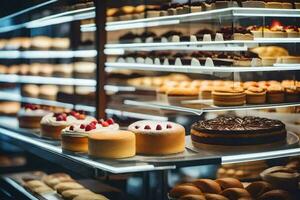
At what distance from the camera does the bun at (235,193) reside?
3334 mm

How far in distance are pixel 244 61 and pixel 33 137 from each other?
1889 mm

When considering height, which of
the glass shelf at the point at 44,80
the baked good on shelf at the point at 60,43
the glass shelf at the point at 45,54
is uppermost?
the baked good on shelf at the point at 60,43

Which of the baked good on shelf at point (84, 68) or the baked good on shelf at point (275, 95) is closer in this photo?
the baked good on shelf at point (275, 95)

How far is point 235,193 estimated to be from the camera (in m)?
3.35

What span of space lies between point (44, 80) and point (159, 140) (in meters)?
4.60

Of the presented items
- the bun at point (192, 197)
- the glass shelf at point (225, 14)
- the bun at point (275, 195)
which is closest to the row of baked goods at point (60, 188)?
the bun at point (192, 197)

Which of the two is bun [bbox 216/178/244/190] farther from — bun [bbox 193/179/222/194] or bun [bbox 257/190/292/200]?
bun [bbox 257/190/292/200]

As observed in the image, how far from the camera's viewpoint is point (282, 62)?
486cm

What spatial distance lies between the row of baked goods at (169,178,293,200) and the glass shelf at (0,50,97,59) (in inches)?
140

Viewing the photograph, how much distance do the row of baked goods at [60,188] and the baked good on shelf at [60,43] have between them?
336cm

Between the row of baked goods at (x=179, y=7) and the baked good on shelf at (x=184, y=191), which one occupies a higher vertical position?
the row of baked goods at (x=179, y=7)

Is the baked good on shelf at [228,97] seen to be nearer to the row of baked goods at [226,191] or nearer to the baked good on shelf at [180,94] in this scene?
the baked good on shelf at [180,94]

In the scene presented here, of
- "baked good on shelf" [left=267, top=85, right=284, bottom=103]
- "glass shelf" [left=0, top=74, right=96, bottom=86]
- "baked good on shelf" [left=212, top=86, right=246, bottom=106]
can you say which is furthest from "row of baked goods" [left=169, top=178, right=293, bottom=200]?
"glass shelf" [left=0, top=74, right=96, bottom=86]

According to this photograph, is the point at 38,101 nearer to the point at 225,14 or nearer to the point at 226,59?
the point at 226,59
